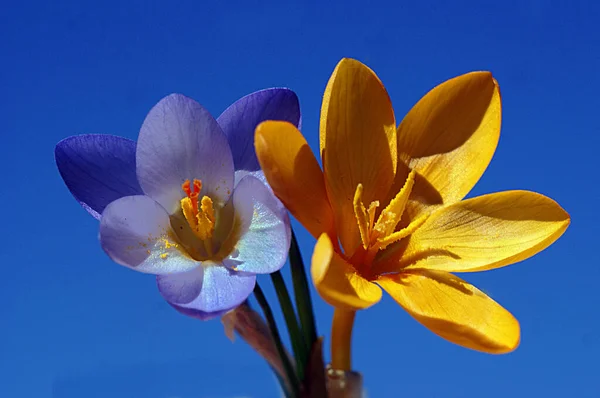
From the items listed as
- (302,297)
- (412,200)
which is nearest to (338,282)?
(302,297)

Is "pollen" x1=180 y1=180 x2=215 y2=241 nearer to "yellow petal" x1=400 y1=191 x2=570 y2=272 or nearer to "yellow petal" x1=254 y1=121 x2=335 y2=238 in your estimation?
"yellow petal" x1=254 y1=121 x2=335 y2=238

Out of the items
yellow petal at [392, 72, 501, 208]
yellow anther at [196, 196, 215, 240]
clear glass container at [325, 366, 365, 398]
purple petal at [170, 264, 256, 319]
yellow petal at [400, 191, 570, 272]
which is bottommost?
clear glass container at [325, 366, 365, 398]

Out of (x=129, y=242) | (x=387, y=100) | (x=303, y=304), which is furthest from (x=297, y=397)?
(x=387, y=100)

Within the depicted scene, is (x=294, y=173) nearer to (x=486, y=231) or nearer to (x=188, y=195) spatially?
(x=188, y=195)

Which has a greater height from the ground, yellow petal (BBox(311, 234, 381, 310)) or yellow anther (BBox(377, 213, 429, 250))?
yellow anther (BBox(377, 213, 429, 250))

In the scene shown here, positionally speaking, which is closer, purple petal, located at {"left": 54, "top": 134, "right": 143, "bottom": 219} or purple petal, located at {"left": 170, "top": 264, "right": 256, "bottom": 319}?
purple petal, located at {"left": 170, "top": 264, "right": 256, "bottom": 319}

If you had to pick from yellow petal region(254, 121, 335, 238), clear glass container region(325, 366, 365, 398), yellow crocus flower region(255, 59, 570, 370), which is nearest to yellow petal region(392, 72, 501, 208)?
yellow crocus flower region(255, 59, 570, 370)
